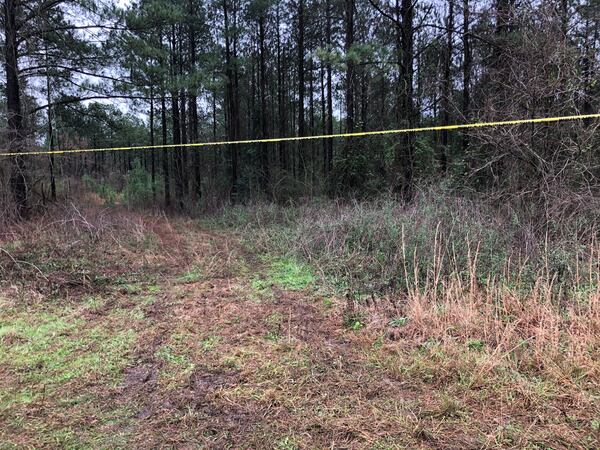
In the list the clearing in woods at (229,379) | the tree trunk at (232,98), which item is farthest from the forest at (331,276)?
the tree trunk at (232,98)

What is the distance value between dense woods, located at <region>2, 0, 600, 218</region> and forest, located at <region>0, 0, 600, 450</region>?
0.23ft

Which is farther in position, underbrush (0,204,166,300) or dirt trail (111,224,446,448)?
underbrush (0,204,166,300)

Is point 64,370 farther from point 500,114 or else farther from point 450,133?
point 450,133

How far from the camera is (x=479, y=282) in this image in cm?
387

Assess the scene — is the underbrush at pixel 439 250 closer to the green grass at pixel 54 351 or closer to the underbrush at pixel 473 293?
the underbrush at pixel 473 293

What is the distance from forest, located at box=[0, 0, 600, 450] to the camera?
221cm

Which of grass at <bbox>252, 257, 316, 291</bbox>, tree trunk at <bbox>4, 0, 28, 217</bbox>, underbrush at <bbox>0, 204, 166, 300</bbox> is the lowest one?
grass at <bbox>252, 257, 316, 291</bbox>

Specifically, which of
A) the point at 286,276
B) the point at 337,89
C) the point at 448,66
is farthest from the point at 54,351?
the point at 337,89

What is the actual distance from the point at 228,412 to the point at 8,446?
114 cm

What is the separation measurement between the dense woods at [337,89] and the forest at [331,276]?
0.23 feet

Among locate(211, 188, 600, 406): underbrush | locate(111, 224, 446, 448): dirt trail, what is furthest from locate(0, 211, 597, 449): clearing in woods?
locate(211, 188, 600, 406): underbrush

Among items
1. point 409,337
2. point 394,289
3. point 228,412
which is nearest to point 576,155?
point 394,289

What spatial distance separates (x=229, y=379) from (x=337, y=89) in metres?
21.6

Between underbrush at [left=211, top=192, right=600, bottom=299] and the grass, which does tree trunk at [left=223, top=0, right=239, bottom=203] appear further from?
the grass
